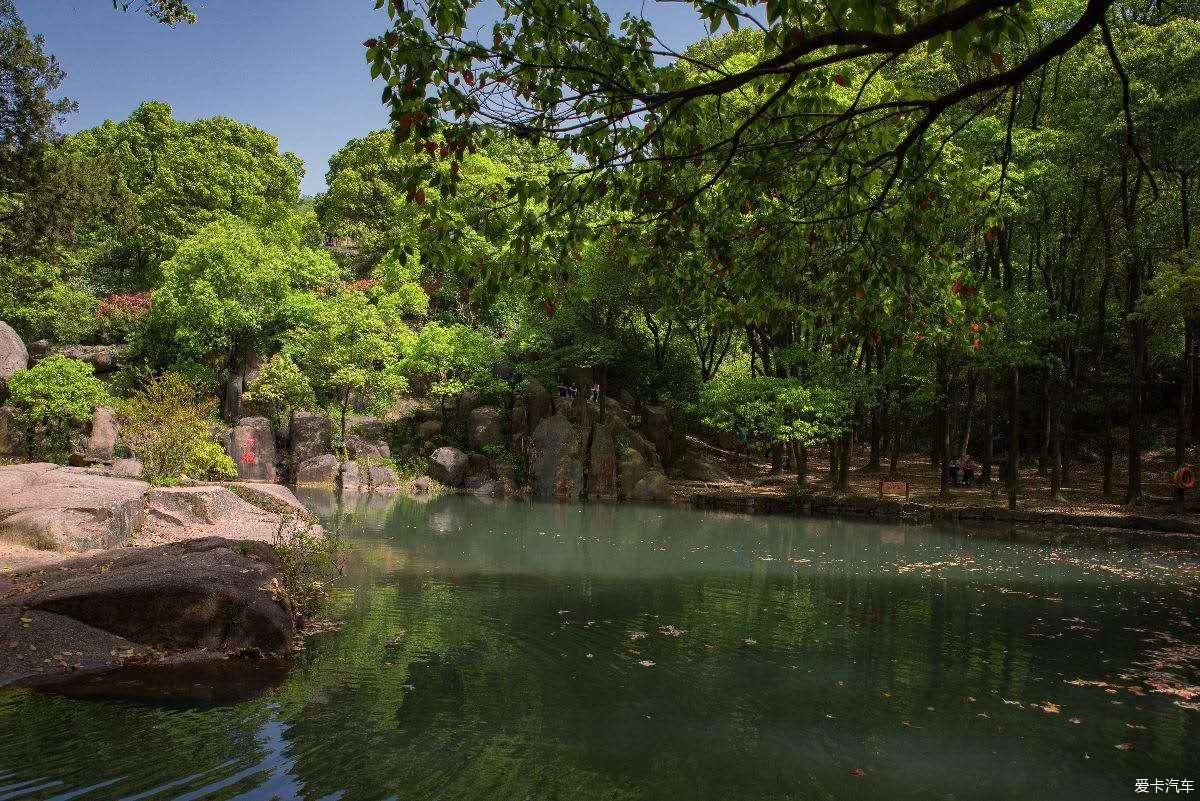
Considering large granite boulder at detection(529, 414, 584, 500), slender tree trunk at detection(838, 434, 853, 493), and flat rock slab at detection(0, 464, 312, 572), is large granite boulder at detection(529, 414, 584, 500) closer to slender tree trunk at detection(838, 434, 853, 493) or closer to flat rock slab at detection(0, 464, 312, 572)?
slender tree trunk at detection(838, 434, 853, 493)

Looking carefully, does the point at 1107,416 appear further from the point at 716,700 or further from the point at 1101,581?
the point at 716,700

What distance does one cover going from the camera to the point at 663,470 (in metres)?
28.7

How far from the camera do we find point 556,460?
27.2m

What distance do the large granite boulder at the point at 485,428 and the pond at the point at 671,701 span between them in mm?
16897

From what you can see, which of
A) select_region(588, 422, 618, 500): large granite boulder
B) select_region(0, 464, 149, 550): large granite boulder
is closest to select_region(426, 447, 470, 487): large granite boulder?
select_region(588, 422, 618, 500): large granite boulder

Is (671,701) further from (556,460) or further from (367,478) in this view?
(367,478)

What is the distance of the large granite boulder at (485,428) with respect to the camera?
29.1 meters

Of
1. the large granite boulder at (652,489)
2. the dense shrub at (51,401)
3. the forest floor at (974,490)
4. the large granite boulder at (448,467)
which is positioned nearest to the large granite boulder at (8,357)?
the dense shrub at (51,401)

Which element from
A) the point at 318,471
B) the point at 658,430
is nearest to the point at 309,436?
the point at 318,471

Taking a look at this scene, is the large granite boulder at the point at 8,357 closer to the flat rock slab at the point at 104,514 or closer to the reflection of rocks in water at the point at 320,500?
the reflection of rocks in water at the point at 320,500

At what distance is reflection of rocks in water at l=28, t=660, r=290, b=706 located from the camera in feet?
17.1

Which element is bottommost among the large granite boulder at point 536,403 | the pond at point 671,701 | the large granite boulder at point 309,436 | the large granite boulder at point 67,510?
the pond at point 671,701

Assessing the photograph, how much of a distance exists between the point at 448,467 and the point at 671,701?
75.1 feet

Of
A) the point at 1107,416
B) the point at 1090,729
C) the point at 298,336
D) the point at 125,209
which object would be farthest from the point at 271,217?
the point at 1090,729
